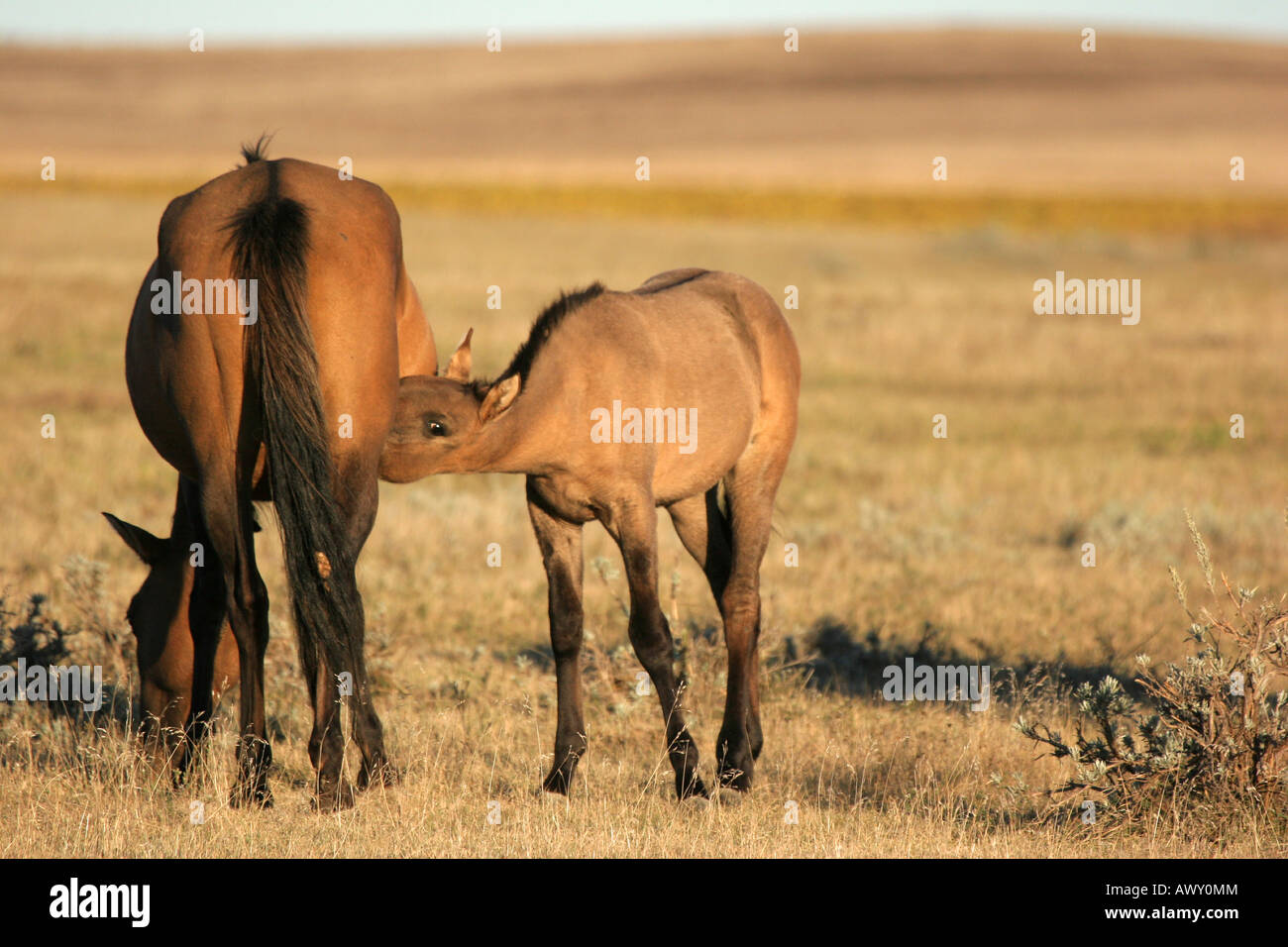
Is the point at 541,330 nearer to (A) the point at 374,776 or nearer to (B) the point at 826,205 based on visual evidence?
(A) the point at 374,776

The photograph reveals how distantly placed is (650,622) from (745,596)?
0.85m

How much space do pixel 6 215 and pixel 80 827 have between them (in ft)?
102

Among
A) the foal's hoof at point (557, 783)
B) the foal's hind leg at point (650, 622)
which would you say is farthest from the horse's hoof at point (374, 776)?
the foal's hind leg at point (650, 622)

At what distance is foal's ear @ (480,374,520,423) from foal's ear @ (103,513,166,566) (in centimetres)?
154

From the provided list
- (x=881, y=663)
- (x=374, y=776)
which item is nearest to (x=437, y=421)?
(x=374, y=776)

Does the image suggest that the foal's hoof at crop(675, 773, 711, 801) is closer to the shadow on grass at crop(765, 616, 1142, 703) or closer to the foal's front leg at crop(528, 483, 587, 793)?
the foal's front leg at crop(528, 483, 587, 793)

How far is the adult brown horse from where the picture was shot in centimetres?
462

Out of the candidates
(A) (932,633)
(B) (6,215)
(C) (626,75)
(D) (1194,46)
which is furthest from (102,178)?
(D) (1194,46)

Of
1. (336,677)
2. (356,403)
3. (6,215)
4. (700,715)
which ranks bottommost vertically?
(700,715)

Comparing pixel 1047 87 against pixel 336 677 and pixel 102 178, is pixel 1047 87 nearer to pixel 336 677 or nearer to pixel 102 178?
pixel 102 178

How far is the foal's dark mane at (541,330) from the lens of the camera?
508 cm

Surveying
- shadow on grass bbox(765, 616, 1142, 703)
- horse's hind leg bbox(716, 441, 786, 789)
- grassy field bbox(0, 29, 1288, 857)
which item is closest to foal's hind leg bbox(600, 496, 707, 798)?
grassy field bbox(0, 29, 1288, 857)

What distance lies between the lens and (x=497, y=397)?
479cm

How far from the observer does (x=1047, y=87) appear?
273ft
